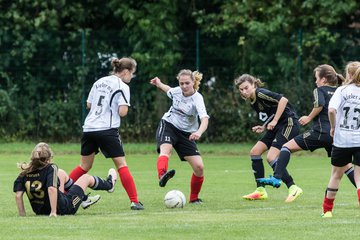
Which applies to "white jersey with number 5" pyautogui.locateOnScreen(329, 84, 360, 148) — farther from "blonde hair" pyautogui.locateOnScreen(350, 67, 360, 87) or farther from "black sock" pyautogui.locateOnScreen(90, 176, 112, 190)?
"black sock" pyautogui.locateOnScreen(90, 176, 112, 190)

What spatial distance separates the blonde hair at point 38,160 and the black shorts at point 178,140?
259 cm

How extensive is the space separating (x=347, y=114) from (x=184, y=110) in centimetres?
306

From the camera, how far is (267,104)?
13.2 meters

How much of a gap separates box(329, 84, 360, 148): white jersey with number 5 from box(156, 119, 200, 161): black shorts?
2845 millimetres

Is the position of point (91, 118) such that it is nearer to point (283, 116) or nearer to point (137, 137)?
point (283, 116)

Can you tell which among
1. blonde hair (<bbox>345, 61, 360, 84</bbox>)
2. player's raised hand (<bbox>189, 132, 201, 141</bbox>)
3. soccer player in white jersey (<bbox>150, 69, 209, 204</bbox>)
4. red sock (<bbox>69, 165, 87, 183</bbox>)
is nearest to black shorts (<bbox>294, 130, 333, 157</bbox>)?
soccer player in white jersey (<bbox>150, 69, 209, 204</bbox>)

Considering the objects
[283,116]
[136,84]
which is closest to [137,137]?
[136,84]

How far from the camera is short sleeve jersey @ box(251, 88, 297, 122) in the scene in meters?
13.1

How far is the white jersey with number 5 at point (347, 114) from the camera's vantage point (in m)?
10.3

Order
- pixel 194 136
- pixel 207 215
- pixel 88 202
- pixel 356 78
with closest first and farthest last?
pixel 356 78, pixel 207 215, pixel 88 202, pixel 194 136

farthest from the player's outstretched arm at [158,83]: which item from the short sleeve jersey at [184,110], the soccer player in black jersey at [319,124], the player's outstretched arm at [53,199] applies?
the player's outstretched arm at [53,199]

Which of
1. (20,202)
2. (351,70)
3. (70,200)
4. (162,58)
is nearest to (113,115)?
(70,200)

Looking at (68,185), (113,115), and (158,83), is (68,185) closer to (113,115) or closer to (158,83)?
(113,115)

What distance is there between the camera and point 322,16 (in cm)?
2547
